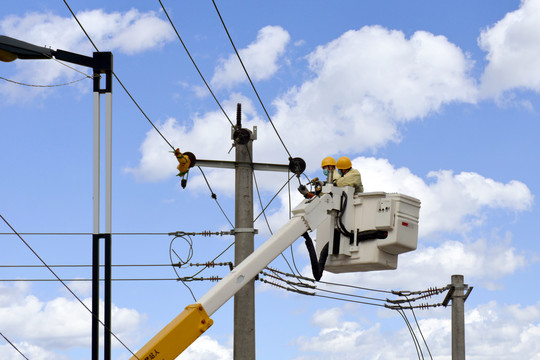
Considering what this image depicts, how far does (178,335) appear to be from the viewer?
37.9 ft

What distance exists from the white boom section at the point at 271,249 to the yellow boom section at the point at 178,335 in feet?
0.53

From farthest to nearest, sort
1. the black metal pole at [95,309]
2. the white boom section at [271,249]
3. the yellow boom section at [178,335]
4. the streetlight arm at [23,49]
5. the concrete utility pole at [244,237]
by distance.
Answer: the concrete utility pole at [244,237] → the white boom section at [271,249] → the yellow boom section at [178,335] → the black metal pole at [95,309] → the streetlight arm at [23,49]

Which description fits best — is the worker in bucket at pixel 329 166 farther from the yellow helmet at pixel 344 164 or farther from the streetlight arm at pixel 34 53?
the streetlight arm at pixel 34 53

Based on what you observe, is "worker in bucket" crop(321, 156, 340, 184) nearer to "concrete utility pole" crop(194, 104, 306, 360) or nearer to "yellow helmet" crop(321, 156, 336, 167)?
"yellow helmet" crop(321, 156, 336, 167)

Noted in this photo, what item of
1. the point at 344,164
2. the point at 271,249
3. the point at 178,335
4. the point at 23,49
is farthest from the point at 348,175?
the point at 23,49

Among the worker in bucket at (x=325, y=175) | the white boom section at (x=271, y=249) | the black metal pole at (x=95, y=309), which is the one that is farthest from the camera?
the worker in bucket at (x=325, y=175)

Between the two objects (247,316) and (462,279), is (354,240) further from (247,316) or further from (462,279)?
(462,279)

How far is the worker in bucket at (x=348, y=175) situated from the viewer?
1352 centimetres

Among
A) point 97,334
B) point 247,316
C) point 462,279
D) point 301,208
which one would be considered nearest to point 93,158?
point 97,334

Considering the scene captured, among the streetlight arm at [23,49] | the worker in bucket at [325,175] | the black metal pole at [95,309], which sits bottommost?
the black metal pole at [95,309]

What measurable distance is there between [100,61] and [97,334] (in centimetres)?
326

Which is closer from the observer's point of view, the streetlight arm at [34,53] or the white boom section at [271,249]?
the streetlight arm at [34,53]

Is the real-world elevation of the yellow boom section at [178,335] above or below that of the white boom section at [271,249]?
below

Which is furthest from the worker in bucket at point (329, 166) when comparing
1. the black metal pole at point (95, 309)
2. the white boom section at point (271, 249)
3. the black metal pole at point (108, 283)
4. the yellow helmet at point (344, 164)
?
the black metal pole at point (95, 309)
